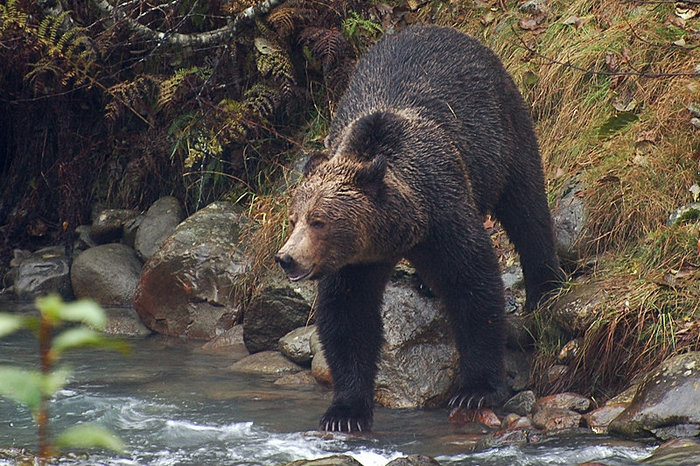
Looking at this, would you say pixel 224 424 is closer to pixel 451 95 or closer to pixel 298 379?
pixel 298 379

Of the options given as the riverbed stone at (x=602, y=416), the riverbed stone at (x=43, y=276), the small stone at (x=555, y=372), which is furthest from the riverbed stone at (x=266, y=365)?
the riverbed stone at (x=43, y=276)

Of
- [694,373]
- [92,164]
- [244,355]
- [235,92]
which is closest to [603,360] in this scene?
[694,373]

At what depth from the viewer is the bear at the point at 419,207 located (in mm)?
5043

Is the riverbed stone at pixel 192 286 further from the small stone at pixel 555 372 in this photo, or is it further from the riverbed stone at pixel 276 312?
the small stone at pixel 555 372

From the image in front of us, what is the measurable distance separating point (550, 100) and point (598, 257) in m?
1.95

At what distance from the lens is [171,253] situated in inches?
322

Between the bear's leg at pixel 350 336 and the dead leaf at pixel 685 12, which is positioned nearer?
the bear's leg at pixel 350 336

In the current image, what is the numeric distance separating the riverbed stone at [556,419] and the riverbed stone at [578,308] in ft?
2.22

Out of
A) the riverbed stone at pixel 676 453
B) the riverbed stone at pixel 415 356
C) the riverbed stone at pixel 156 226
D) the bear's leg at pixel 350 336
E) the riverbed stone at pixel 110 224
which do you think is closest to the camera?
the riverbed stone at pixel 676 453

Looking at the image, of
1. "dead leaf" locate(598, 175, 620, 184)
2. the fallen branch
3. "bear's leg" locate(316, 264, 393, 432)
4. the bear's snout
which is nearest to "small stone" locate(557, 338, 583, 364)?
"bear's leg" locate(316, 264, 393, 432)

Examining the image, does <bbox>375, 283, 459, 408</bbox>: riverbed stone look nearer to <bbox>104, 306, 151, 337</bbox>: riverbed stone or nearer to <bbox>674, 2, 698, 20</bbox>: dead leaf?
<bbox>104, 306, 151, 337</bbox>: riverbed stone

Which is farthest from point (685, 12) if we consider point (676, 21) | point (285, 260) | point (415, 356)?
point (285, 260)

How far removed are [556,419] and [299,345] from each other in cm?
227

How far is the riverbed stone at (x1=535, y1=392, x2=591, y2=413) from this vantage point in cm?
539
